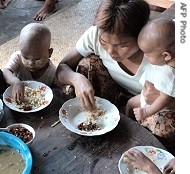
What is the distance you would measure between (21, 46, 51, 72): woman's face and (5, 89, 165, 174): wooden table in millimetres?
259

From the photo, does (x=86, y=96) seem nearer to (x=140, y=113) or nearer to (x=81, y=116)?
(x=81, y=116)

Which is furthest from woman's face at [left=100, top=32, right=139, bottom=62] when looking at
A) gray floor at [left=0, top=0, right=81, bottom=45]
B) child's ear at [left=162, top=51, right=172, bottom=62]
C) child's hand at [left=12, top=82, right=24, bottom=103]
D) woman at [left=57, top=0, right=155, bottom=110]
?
gray floor at [left=0, top=0, right=81, bottom=45]

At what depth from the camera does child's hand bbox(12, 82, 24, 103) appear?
1319mm

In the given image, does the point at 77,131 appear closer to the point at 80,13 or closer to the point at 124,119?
the point at 124,119

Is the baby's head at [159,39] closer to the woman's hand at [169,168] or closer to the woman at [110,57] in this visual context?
the woman at [110,57]

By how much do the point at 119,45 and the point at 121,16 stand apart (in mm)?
107

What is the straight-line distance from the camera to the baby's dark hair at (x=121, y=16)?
122 cm

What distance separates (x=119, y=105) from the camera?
169 cm

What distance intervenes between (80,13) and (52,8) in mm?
254

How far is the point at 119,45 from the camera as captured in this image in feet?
4.19

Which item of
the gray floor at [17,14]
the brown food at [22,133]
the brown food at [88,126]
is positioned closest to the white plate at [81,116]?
the brown food at [88,126]

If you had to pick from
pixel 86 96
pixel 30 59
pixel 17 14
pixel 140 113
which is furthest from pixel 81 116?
pixel 17 14

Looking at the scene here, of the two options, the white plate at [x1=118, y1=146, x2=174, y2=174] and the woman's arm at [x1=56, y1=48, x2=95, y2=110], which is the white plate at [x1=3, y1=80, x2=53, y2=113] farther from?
the white plate at [x1=118, y1=146, x2=174, y2=174]

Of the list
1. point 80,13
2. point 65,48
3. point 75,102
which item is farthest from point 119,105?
point 80,13
